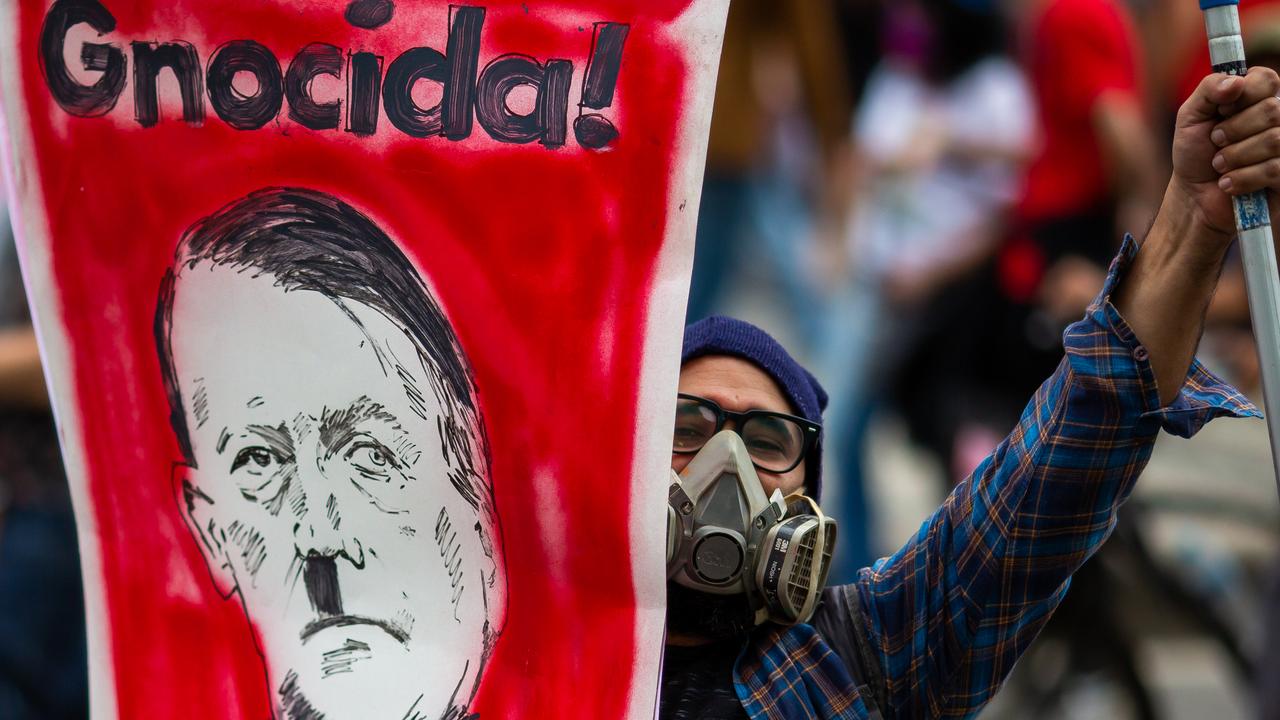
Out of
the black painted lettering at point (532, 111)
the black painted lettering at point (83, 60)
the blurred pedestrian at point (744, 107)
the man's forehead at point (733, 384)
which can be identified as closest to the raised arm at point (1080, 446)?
the man's forehead at point (733, 384)

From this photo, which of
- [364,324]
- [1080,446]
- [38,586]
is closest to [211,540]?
[364,324]

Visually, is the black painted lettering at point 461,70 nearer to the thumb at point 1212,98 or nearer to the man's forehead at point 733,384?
the man's forehead at point 733,384

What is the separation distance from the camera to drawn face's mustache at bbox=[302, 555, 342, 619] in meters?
2.18

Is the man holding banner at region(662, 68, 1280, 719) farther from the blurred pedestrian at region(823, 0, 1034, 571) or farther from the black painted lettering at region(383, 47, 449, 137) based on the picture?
the blurred pedestrian at region(823, 0, 1034, 571)

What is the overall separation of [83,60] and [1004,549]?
1.34 meters

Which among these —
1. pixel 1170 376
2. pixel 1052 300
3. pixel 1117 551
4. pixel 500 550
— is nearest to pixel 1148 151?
pixel 1052 300

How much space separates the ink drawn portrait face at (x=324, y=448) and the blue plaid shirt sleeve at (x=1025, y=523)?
59 cm

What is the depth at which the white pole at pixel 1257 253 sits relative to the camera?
76.7 inches

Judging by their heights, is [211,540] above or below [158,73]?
below

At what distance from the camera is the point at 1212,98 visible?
6.64 ft

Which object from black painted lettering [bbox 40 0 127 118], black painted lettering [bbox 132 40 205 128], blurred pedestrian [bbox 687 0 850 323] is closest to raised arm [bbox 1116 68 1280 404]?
black painted lettering [bbox 132 40 205 128]

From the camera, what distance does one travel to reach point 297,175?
87.1 inches

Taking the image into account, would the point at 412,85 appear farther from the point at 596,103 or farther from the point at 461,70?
the point at 596,103

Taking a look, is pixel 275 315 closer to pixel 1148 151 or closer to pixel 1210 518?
pixel 1148 151
